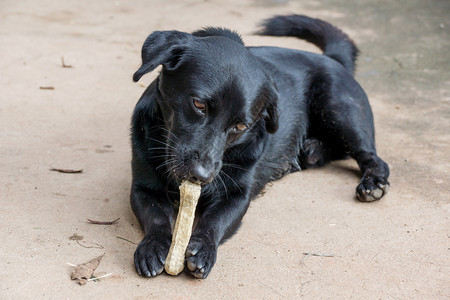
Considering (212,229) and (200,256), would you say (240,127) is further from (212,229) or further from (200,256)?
(200,256)

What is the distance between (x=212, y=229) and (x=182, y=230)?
0.30 m

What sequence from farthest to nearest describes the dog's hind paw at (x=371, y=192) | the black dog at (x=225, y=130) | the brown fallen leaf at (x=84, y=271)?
the dog's hind paw at (x=371, y=192), the black dog at (x=225, y=130), the brown fallen leaf at (x=84, y=271)

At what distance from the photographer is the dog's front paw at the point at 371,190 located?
3910 millimetres

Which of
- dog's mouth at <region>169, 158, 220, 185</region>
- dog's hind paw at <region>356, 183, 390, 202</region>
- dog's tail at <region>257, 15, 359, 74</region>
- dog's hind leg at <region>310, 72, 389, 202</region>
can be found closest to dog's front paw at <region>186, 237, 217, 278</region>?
dog's mouth at <region>169, 158, 220, 185</region>

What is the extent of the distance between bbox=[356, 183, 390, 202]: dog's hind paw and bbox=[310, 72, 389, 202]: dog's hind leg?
0.27m

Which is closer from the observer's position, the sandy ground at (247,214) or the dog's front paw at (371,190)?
the sandy ground at (247,214)

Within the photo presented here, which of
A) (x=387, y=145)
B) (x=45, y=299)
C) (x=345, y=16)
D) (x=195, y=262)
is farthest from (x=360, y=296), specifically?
(x=345, y=16)

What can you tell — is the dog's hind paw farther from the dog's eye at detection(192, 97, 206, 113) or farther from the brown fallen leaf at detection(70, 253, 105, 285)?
the brown fallen leaf at detection(70, 253, 105, 285)

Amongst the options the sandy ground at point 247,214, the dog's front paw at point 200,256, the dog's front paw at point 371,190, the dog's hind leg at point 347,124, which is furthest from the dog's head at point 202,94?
the dog's hind leg at point 347,124

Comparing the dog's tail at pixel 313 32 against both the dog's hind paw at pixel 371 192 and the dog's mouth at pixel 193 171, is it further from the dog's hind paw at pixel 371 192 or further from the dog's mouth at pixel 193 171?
the dog's mouth at pixel 193 171

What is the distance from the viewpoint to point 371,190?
3.91 metres

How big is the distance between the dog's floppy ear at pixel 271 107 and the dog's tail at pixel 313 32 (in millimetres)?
1526

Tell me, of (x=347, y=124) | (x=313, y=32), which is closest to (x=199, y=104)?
(x=347, y=124)

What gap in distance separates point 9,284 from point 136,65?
11.5 ft
